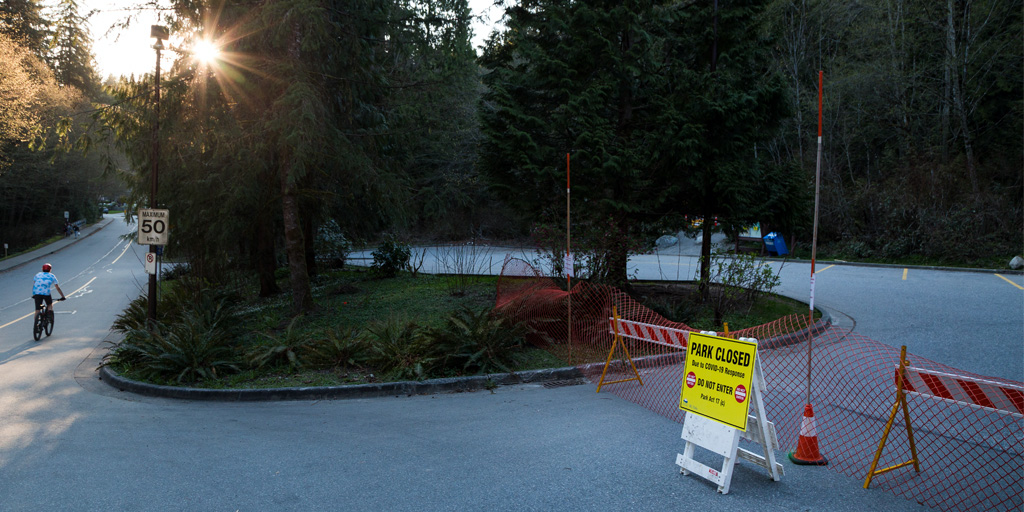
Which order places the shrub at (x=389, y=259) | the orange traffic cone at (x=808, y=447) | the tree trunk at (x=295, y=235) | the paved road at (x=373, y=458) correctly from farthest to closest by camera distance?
the shrub at (x=389, y=259) < the tree trunk at (x=295, y=235) < the orange traffic cone at (x=808, y=447) < the paved road at (x=373, y=458)

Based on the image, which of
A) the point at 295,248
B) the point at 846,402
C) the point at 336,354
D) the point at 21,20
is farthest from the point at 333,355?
the point at 21,20

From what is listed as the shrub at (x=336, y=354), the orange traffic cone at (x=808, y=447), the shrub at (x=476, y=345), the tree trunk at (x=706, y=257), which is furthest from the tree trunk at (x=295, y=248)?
the orange traffic cone at (x=808, y=447)

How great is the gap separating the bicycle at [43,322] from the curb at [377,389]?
29.8 feet

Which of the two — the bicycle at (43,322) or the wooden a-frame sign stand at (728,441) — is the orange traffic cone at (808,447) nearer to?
the wooden a-frame sign stand at (728,441)

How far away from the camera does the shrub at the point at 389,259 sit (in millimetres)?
21125

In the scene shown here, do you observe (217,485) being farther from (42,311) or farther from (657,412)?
(42,311)

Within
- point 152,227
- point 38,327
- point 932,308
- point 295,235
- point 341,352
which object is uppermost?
point 152,227

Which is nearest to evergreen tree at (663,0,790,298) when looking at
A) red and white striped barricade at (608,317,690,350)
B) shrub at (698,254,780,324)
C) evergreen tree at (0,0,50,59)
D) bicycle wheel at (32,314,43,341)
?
shrub at (698,254,780,324)

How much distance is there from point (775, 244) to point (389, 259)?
1843 centimetres

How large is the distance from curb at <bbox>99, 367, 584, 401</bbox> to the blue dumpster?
2281 cm

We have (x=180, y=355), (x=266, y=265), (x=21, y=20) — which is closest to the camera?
(x=180, y=355)

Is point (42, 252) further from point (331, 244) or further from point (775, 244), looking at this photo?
point (775, 244)

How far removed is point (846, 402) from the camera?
689 centimetres

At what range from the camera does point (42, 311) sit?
49.8 feet
